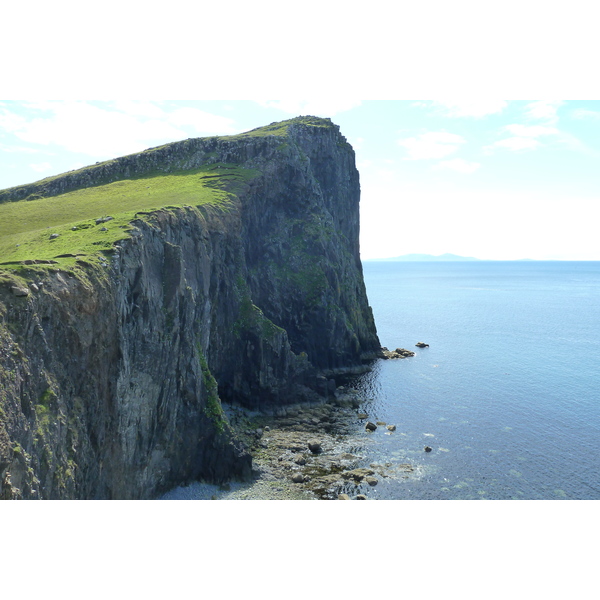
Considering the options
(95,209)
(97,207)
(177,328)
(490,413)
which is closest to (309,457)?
(177,328)

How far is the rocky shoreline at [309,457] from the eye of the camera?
47719 mm

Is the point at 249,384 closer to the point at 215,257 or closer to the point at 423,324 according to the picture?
the point at 215,257

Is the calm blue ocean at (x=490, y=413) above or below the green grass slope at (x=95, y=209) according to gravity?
below

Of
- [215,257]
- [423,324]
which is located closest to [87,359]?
[215,257]

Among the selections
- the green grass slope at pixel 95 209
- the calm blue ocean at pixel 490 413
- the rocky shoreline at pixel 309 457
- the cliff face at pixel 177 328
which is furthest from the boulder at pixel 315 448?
the green grass slope at pixel 95 209

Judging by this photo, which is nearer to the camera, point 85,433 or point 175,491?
point 85,433

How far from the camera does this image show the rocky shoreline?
1879 inches

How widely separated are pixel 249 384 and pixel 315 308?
21489 millimetres

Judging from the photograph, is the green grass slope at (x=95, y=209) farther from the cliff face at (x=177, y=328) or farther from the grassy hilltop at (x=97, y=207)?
the cliff face at (x=177, y=328)

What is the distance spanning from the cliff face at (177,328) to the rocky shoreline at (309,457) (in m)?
2.52

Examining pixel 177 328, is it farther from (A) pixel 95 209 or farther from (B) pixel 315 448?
(A) pixel 95 209

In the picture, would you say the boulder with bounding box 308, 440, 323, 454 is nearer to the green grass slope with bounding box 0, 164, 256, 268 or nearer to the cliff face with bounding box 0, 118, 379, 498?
the cliff face with bounding box 0, 118, 379, 498

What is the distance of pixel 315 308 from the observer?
84.9m

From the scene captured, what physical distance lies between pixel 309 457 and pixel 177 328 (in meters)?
22.3
